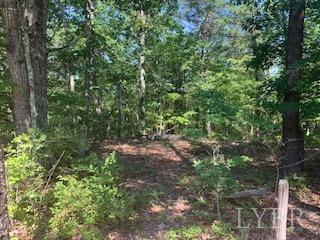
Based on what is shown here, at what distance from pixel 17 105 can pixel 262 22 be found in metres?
6.98

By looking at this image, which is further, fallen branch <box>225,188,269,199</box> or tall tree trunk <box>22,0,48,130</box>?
fallen branch <box>225,188,269,199</box>

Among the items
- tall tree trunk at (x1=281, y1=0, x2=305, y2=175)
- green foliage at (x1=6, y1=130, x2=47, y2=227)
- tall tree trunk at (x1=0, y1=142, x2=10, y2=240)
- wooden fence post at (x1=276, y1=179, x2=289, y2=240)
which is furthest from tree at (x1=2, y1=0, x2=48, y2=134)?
tall tree trunk at (x1=281, y1=0, x2=305, y2=175)

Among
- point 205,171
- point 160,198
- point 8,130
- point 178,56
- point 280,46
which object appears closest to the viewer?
point 205,171

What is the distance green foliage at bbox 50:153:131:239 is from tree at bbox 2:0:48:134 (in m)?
1.92

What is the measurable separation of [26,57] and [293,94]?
6040mm

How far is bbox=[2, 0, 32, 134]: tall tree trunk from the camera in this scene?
7.39 meters

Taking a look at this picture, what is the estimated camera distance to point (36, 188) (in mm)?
6066

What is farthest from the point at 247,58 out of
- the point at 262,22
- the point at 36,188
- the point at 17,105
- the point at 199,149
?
the point at 36,188

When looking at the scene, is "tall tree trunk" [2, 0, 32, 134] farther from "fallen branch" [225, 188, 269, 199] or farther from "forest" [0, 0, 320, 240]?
"fallen branch" [225, 188, 269, 199]

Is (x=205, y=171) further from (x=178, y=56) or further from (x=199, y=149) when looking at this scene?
(x=178, y=56)

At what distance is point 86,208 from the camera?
5992 millimetres

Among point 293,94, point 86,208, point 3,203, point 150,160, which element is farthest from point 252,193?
point 3,203

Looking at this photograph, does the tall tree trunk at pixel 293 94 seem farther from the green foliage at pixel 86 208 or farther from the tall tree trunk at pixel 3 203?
the tall tree trunk at pixel 3 203

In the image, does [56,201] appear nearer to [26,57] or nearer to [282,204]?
[26,57]
